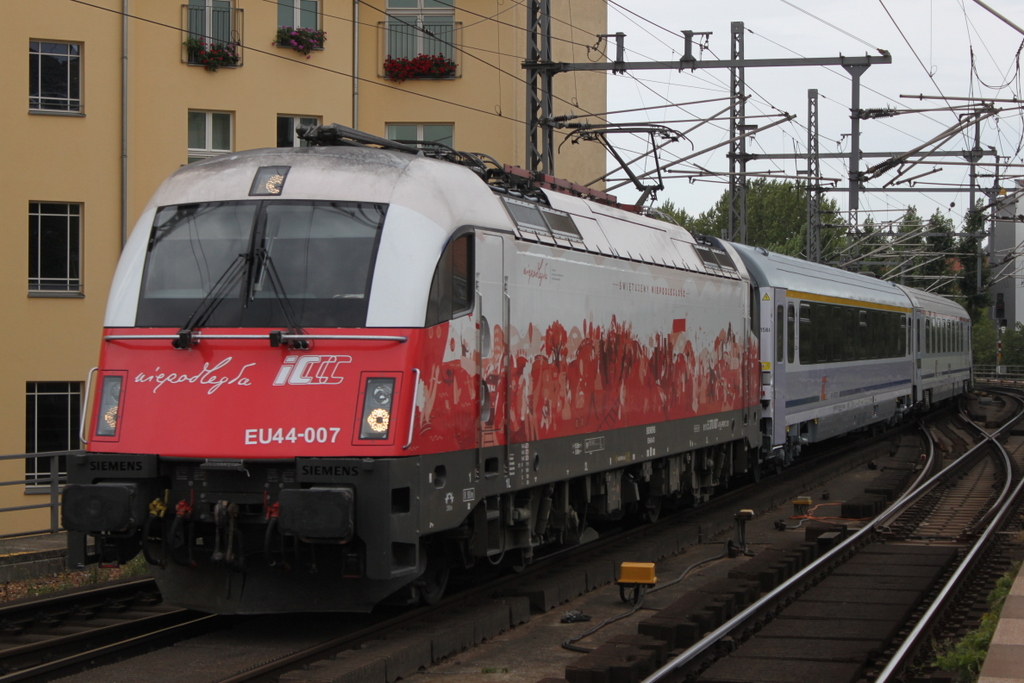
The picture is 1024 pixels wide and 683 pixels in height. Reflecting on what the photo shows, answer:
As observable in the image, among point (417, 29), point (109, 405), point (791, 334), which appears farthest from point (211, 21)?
point (109, 405)

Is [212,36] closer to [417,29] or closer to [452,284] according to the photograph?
[417,29]

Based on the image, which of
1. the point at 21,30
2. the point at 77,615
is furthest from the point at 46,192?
the point at 77,615

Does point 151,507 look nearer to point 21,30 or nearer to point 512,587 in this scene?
point 512,587

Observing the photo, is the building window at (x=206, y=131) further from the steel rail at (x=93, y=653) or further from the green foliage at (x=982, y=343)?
the green foliage at (x=982, y=343)

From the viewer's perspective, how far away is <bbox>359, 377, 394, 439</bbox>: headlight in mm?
8203

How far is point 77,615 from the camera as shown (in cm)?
969

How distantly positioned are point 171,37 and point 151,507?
15803mm

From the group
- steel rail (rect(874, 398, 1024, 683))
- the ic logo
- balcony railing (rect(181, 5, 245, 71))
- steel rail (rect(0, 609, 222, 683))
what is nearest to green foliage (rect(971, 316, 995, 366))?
steel rail (rect(874, 398, 1024, 683))

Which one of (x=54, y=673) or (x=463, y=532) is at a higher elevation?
(x=463, y=532)

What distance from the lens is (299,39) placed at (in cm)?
2314

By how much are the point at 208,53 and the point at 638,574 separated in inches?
591

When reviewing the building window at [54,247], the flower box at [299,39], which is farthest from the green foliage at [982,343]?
the building window at [54,247]

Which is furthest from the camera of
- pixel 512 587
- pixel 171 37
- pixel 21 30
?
pixel 171 37

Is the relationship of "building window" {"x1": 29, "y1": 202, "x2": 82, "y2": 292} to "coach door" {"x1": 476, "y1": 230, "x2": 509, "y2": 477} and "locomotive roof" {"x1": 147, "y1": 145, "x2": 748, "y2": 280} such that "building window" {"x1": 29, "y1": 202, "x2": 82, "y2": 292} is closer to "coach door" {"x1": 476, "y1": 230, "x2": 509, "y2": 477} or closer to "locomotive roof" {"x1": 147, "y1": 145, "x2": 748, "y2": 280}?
"locomotive roof" {"x1": 147, "y1": 145, "x2": 748, "y2": 280}
